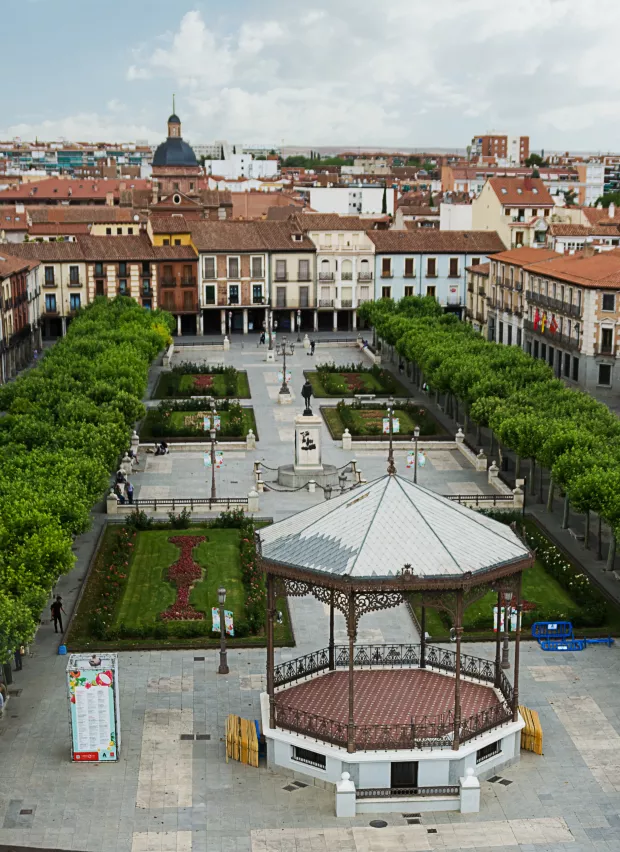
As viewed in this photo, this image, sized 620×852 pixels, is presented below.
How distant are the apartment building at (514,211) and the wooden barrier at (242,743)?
93.0 meters

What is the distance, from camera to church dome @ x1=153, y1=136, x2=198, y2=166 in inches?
6132

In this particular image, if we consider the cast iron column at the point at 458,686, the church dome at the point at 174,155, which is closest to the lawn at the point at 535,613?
the cast iron column at the point at 458,686

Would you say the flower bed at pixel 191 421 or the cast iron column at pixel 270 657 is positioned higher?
the cast iron column at pixel 270 657

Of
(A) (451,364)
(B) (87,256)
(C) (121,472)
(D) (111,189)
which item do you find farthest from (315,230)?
(D) (111,189)

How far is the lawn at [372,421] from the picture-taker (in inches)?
2793

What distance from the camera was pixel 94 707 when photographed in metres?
29.7

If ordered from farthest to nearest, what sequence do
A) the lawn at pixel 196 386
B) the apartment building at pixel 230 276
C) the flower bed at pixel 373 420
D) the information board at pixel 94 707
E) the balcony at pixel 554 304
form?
the apartment building at pixel 230 276 < the balcony at pixel 554 304 < the lawn at pixel 196 386 < the flower bed at pixel 373 420 < the information board at pixel 94 707

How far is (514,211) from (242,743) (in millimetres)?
104305

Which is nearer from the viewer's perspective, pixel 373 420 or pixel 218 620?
pixel 218 620

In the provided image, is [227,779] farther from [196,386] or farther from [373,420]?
[196,386]

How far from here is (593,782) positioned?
29.2 meters

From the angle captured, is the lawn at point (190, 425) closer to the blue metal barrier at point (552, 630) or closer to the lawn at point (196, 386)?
the lawn at point (196, 386)

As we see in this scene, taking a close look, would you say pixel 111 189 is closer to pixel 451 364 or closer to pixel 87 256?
pixel 87 256

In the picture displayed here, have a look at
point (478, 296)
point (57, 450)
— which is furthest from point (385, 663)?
point (478, 296)
